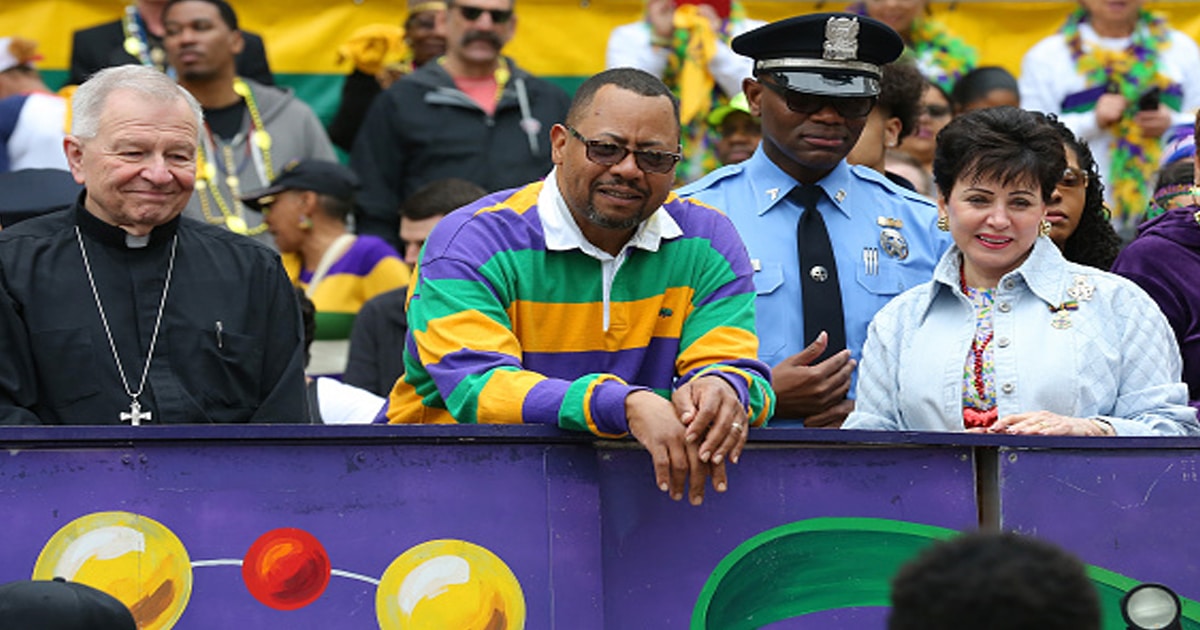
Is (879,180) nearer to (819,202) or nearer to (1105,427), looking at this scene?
(819,202)

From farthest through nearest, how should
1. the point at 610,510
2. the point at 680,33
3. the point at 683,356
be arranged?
the point at 680,33, the point at 683,356, the point at 610,510

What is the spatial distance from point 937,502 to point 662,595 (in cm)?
72

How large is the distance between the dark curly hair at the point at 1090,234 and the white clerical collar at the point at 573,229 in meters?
1.73

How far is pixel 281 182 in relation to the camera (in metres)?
9.12

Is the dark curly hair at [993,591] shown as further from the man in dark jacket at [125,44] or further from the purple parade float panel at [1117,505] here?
the man in dark jacket at [125,44]

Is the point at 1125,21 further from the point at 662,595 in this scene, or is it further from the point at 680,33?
the point at 662,595

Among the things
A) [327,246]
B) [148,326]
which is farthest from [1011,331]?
[327,246]

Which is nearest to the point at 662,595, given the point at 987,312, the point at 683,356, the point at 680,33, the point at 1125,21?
the point at 683,356

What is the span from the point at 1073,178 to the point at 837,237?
79cm

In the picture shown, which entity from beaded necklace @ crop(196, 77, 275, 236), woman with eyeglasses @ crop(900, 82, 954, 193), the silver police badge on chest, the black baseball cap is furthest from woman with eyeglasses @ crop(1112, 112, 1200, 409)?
beaded necklace @ crop(196, 77, 275, 236)

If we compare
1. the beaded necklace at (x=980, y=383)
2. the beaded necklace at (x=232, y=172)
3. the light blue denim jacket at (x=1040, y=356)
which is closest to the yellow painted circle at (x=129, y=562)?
the light blue denim jacket at (x=1040, y=356)

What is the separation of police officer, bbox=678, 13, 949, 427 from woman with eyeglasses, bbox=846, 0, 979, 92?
3534 millimetres

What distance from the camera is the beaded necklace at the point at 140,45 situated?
946 cm

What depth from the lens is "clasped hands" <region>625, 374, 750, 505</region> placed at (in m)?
4.75
